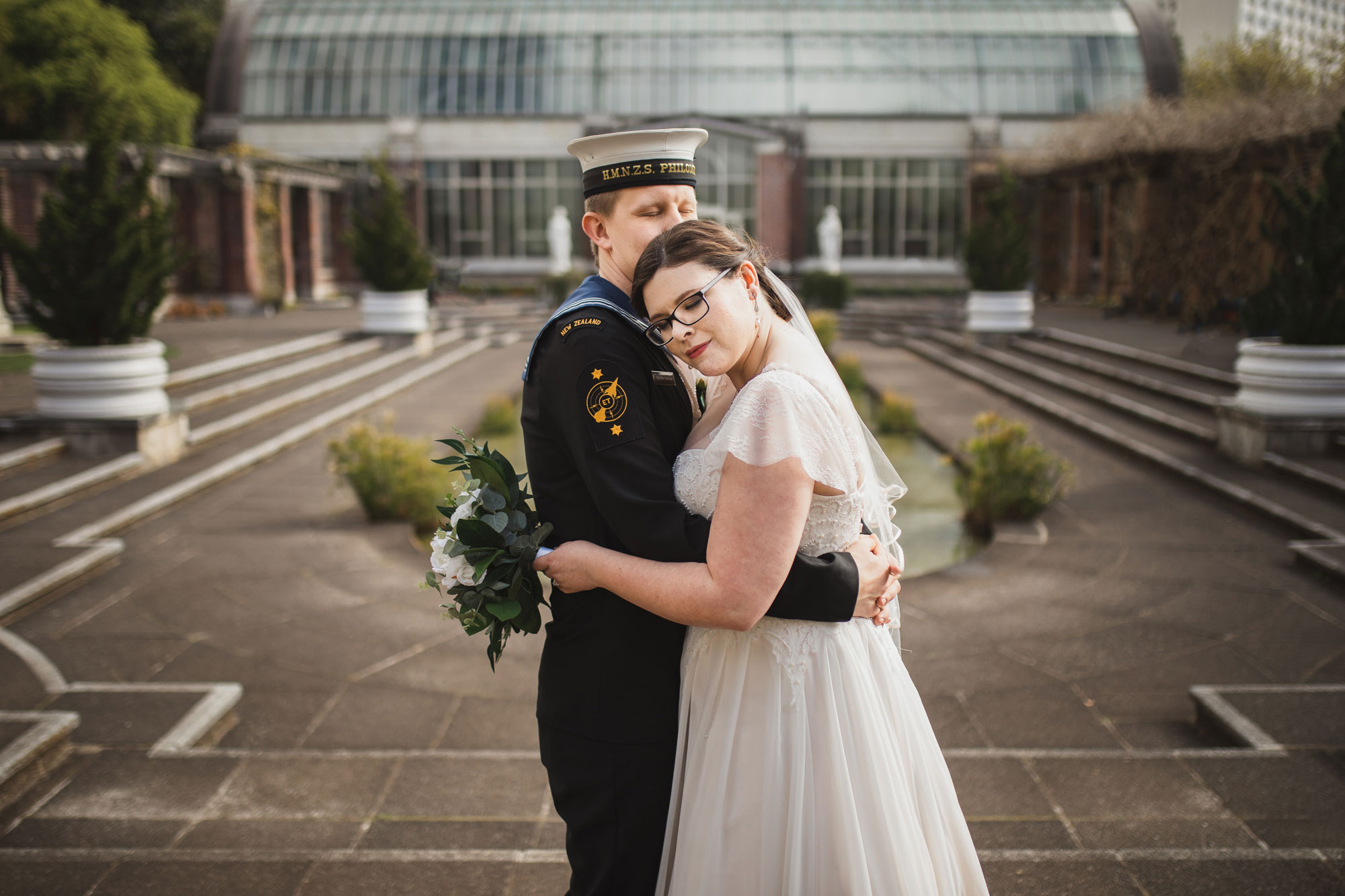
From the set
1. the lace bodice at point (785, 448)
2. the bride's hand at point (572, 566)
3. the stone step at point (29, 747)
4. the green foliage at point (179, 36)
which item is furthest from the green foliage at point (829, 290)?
the green foliage at point (179, 36)

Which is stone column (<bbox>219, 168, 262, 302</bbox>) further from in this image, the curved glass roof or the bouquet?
the bouquet

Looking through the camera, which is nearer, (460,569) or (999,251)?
(460,569)

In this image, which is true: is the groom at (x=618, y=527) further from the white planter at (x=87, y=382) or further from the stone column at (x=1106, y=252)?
the stone column at (x=1106, y=252)

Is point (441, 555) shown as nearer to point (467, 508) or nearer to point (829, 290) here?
point (467, 508)

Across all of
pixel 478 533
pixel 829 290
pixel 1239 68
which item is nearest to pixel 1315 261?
pixel 478 533

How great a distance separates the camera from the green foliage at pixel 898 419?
12.7m

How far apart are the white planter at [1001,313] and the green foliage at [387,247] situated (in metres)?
10.1

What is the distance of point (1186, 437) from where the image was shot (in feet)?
33.6

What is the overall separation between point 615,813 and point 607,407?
852 mm

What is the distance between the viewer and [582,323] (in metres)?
2.07

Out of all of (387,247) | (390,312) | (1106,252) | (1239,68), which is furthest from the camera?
(1239,68)

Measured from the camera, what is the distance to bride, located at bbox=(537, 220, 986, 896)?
1898 millimetres

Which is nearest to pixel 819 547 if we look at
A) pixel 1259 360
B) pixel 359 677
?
pixel 359 677

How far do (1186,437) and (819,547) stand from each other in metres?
9.50
